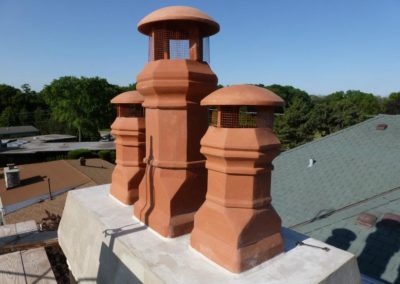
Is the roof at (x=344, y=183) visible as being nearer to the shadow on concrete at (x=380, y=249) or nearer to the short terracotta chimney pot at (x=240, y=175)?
the shadow on concrete at (x=380, y=249)

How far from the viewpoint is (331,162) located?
1595cm

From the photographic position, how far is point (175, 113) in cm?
552

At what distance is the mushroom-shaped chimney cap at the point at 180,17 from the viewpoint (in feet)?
16.7

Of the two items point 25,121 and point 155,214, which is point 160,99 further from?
point 25,121

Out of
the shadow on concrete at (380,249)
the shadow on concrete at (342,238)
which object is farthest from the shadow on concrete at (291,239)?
the shadow on concrete at (342,238)

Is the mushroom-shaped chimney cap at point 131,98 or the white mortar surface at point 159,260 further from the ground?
the mushroom-shaped chimney cap at point 131,98

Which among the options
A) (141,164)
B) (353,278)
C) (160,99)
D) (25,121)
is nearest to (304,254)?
(353,278)

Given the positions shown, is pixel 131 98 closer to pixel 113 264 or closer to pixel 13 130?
pixel 113 264

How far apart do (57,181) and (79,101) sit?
3658 cm

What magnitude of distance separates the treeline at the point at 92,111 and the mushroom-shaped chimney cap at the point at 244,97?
42.6 meters

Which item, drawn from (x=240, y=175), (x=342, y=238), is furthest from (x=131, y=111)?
(x=342, y=238)

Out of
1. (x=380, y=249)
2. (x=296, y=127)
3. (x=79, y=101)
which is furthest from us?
(x=79, y=101)

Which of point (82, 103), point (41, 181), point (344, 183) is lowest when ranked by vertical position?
point (41, 181)

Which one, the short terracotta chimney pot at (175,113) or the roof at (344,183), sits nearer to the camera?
the short terracotta chimney pot at (175,113)
